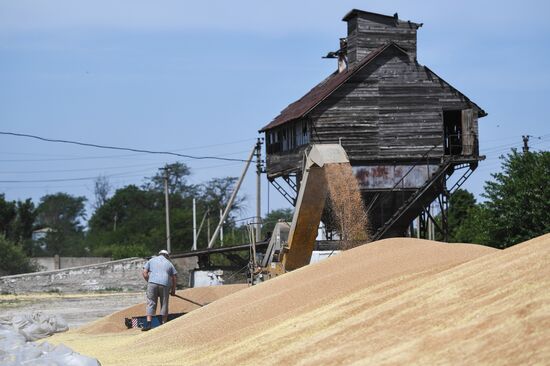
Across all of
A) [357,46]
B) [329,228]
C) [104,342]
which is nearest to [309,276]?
[104,342]

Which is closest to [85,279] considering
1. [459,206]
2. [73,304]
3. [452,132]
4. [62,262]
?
[73,304]

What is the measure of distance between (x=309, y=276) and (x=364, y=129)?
23654 millimetres

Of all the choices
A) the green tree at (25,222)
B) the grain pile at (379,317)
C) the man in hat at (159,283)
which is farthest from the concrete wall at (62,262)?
the grain pile at (379,317)

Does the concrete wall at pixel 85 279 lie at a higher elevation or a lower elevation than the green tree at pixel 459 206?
lower

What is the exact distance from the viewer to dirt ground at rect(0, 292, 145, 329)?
1243 inches

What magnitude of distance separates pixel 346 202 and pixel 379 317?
1542 centimetres

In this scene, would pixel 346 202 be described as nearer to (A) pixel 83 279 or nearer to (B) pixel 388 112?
(B) pixel 388 112

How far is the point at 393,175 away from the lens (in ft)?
142

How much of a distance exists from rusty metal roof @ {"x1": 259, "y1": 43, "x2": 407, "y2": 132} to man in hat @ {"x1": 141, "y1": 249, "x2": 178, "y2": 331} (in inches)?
843

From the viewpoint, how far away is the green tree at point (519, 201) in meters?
35.4

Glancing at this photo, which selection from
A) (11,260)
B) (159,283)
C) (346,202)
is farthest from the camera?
(11,260)

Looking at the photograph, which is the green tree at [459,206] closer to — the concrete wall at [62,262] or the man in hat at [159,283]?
the concrete wall at [62,262]

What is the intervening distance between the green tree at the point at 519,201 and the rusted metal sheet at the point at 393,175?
16.7 ft

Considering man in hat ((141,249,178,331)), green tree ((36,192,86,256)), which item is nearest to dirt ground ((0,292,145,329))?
man in hat ((141,249,178,331))
